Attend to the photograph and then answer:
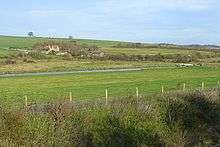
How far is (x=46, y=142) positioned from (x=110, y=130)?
11.4 feet

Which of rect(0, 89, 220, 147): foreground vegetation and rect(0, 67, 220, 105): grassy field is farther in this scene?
rect(0, 67, 220, 105): grassy field

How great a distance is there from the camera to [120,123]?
20.8 m

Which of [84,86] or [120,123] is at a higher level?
[120,123]

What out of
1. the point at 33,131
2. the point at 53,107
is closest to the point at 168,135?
the point at 53,107

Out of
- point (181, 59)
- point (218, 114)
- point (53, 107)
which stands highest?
point (53, 107)

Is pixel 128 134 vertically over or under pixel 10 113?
under

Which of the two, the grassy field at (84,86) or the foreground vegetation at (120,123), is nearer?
the foreground vegetation at (120,123)

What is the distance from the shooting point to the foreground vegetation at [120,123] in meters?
17.3

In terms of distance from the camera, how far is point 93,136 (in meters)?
19.4

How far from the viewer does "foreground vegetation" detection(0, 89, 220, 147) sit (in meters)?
17.3

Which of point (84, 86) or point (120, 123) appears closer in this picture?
point (120, 123)

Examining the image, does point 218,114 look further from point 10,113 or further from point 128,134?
point 10,113

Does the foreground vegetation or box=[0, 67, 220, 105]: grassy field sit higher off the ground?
the foreground vegetation

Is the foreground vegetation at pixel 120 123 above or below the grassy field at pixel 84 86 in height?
above
